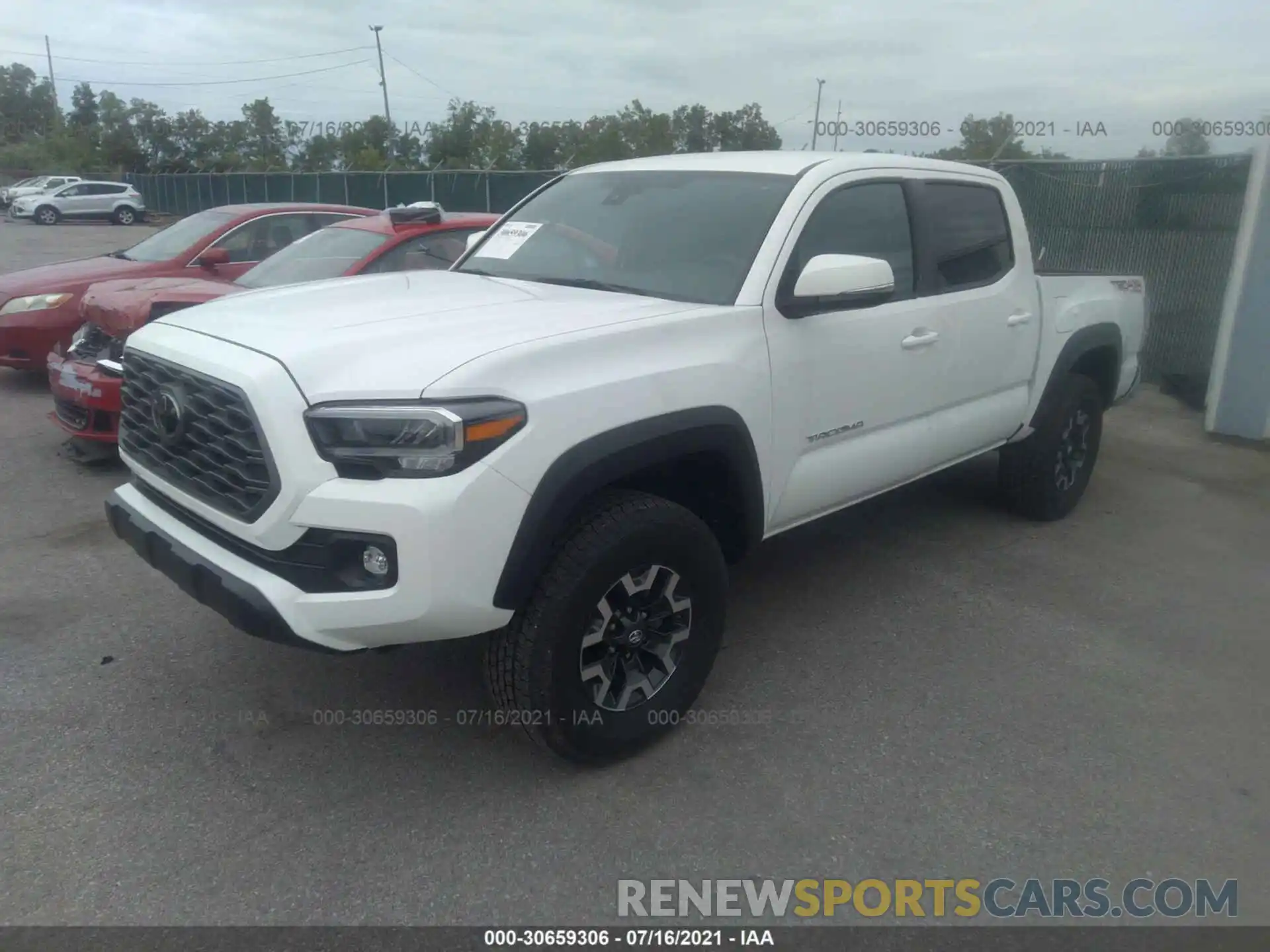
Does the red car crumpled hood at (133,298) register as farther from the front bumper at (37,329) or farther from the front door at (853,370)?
the front door at (853,370)

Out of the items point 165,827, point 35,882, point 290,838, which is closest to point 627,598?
point 290,838

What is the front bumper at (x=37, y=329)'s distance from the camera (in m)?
7.43

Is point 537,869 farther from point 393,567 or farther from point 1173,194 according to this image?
point 1173,194

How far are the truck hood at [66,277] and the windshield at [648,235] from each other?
4401 mm

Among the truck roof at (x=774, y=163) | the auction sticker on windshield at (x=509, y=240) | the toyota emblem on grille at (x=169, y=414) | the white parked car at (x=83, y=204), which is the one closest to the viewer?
the toyota emblem on grille at (x=169, y=414)

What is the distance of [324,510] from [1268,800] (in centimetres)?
306

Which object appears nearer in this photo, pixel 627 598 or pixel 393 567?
pixel 393 567

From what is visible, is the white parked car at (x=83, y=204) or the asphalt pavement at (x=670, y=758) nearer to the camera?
the asphalt pavement at (x=670, y=758)

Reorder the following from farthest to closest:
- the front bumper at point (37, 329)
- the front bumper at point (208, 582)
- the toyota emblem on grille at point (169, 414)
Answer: the front bumper at point (37, 329) < the toyota emblem on grille at point (169, 414) < the front bumper at point (208, 582)

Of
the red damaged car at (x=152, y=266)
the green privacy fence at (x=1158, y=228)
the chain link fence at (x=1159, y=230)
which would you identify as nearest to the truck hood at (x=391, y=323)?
the red damaged car at (x=152, y=266)

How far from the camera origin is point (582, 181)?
4.51m

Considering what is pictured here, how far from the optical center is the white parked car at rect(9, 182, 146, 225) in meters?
35.4

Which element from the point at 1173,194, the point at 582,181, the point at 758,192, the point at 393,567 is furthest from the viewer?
the point at 1173,194

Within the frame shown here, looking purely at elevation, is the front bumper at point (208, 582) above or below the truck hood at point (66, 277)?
below
